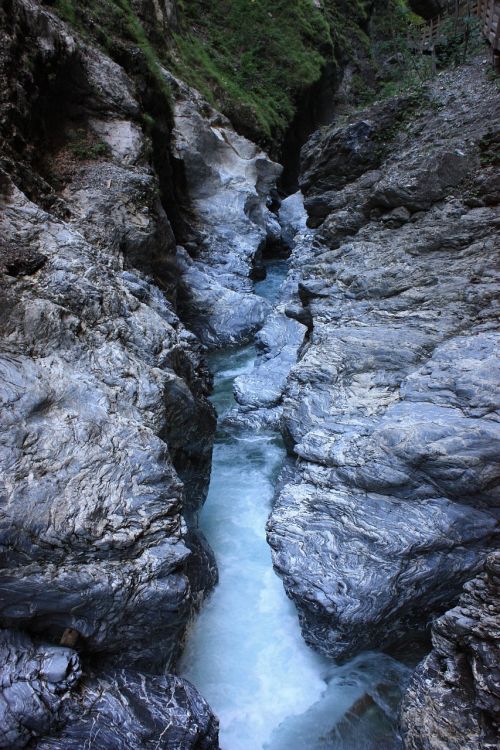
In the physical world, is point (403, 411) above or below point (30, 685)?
above

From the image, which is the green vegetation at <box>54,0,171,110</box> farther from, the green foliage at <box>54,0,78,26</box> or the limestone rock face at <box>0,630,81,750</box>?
the limestone rock face at <box>0,630,81,750</box>

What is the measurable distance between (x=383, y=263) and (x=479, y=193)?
2.36 m

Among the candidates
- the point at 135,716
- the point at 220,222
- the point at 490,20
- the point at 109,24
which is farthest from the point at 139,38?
the point at 135,716

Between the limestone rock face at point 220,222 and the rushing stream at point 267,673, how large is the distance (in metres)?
7.45

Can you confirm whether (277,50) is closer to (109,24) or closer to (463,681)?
(109,24)

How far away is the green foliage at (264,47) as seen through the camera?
23609mm

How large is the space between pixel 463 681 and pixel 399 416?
301 centimetres

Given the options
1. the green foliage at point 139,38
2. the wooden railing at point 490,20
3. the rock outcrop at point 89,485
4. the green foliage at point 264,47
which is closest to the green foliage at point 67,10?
the green foliage at point 139,38

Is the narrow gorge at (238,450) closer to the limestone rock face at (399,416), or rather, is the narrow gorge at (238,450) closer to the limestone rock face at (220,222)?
the limestone rock face at (399,416)

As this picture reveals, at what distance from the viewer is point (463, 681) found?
414 cm

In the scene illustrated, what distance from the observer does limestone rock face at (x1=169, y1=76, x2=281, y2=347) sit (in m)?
13.8

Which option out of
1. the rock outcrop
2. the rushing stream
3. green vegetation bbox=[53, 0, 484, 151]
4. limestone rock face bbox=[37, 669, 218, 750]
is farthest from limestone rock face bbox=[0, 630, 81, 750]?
green vegetation bbox=[53, 0, 484, 151]

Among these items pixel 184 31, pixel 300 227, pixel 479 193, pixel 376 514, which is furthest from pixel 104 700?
pixel 184 31

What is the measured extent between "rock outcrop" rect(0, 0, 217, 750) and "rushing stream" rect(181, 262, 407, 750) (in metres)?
0.47
